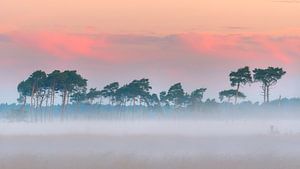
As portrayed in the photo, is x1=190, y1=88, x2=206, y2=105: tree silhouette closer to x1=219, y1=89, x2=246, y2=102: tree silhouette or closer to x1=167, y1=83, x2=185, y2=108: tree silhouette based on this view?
x1=167, y1=83, x2=185, y2=108: tree silhouette

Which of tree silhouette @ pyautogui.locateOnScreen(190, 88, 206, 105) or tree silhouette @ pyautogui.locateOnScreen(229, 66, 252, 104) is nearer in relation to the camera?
tree silhouette @ pyautogui.locateOnScreen(229, 66, 252, 104)

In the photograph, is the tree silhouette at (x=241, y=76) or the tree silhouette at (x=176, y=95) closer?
the tree silhouette at (x=241, y=76)

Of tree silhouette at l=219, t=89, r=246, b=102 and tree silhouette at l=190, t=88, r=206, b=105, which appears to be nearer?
tree silhouette at l=219, t=89, r=246, b=102

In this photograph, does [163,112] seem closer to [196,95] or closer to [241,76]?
[196,95]

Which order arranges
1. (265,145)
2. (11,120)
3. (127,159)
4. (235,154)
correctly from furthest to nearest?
1. (11,120)
2. (265,145)
3. (235,154)
4. (127,159)

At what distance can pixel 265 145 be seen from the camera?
6106 cm

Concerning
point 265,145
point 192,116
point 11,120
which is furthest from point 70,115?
point 265,145

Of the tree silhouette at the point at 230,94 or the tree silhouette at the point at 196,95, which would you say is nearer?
the tree silhouette at the point at 230,94

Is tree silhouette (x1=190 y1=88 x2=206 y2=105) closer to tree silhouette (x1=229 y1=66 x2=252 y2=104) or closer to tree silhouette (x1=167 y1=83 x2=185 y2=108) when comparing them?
tree silhouette (x1=167 y1=83 x2=185 y2=108)

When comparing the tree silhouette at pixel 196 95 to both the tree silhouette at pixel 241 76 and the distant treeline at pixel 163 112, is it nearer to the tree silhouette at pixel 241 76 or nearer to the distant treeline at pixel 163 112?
the distant treeline at pixel 163 112

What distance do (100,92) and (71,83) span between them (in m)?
23.2

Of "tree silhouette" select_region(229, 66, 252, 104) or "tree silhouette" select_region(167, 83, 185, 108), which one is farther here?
"tree silhouette" select_region(167, 83, 185, 108)

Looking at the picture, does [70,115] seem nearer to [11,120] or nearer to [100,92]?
[100,92]

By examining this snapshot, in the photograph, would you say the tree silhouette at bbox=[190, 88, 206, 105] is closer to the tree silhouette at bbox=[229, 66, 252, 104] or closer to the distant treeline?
the distant treeline
